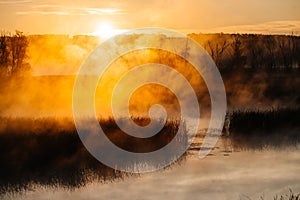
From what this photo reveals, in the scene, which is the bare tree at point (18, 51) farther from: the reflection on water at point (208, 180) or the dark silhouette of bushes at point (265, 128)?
the dark silhouette of bushes at point (265, 128)

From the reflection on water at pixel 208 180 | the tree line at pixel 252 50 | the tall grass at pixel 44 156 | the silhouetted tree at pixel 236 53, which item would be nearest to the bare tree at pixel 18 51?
the tall grass at pixel 44 156

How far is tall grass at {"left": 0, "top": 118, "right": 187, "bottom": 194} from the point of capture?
125 inches

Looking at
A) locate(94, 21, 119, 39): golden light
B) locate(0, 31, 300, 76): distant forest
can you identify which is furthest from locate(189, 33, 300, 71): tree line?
locate(94, 21, 119, 39): golden light

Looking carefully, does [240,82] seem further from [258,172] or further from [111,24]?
[111,24]

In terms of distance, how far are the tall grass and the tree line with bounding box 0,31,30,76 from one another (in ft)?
0.85

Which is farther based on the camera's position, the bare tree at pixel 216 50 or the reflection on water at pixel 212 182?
the bare tree at pixel 216 50

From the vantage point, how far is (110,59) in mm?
3277

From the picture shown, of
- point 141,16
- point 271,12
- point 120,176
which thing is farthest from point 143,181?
point 271,12

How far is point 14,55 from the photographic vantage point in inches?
127

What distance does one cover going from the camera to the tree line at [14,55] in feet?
10.5

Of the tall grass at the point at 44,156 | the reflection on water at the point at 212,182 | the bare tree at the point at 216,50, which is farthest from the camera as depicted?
the bare tree at the point at 216,50

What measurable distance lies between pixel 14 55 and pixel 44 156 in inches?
22.1

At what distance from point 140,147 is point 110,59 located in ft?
1.68

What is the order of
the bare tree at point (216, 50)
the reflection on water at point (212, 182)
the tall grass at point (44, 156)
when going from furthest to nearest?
the bare tree at point (216, 50)
the reflection on water at point (212, 182)
the tall grass at point (44, 156)
